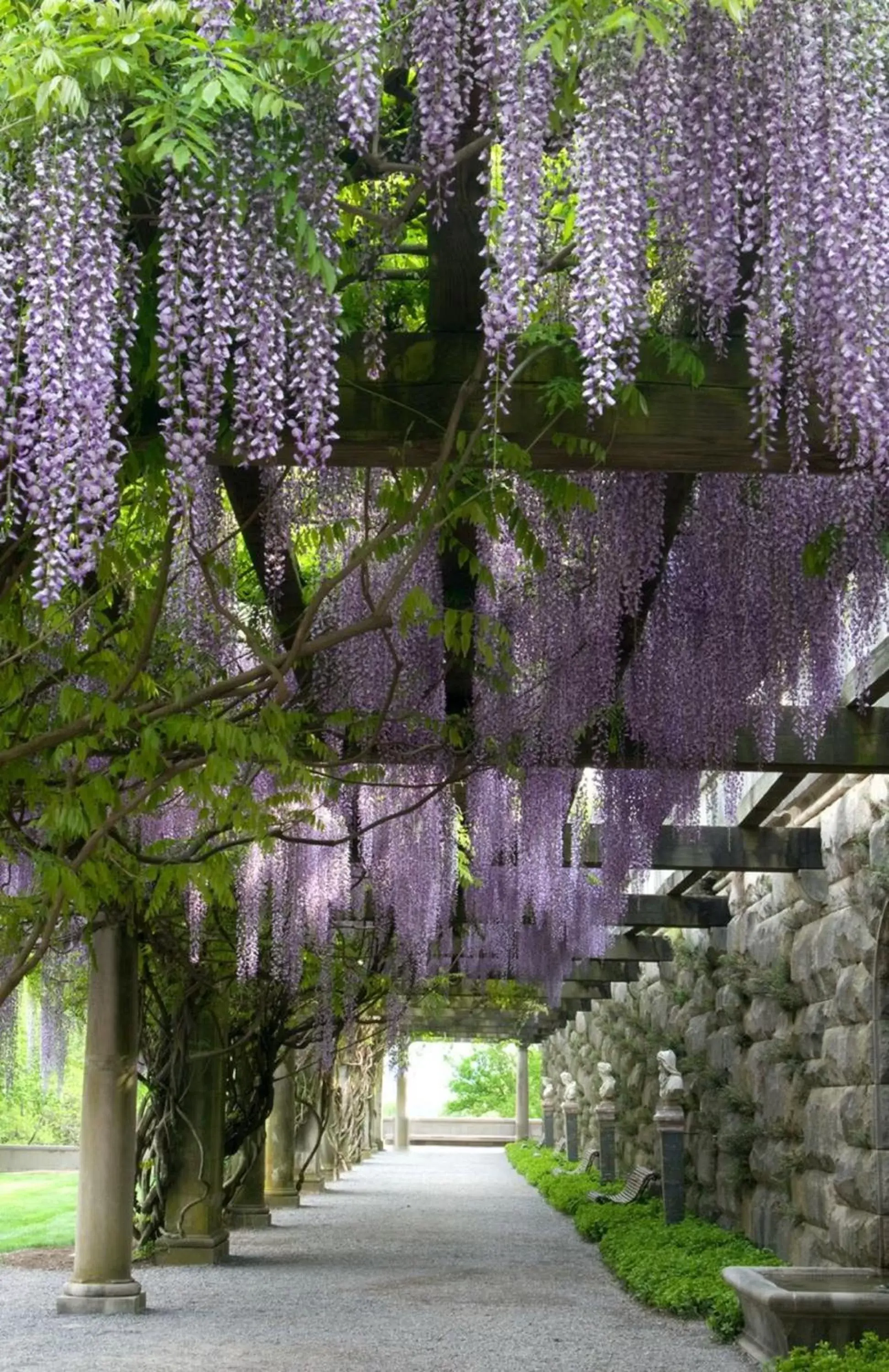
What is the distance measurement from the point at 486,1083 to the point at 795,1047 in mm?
37798

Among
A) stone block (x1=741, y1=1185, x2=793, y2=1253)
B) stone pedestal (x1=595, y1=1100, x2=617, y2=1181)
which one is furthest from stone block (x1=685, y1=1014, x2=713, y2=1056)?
stone pedestal (x1=595, y1=1100, x2=617, y2=1181)

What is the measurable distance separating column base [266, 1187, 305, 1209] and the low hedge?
2811 millimetres

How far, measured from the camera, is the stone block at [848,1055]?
7.09 m

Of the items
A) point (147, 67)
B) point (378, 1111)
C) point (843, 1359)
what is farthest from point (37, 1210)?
point (378, 1111)

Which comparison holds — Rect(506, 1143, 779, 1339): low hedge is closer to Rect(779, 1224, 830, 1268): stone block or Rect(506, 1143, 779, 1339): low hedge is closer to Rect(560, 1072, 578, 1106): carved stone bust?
Rect(779, 1224, 830, 1268): stone block

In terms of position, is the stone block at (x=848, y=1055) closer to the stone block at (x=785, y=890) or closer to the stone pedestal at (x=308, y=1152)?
the stone block at (x=785, y=890)

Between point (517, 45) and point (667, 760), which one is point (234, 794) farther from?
point (517, 45)

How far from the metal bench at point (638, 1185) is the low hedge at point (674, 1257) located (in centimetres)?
13

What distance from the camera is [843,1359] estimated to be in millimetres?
5379

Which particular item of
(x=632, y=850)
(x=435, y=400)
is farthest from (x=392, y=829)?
(x=435, y=400)

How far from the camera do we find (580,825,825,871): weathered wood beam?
8.15 metres

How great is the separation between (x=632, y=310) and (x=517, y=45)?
56 centimetres

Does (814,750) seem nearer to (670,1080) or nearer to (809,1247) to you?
(809,1247)

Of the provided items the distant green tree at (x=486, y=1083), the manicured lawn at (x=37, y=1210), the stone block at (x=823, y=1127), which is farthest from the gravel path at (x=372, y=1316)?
the distant green tree at (x=486, y=1083)
